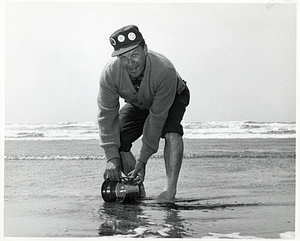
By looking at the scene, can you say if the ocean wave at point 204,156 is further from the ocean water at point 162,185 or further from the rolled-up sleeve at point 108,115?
the rolled-up sleeve at point 108,115

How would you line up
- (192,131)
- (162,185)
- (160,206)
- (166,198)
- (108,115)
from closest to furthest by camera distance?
(160,206)
(166,198)
(108,115)
(162,185)
(192,131)

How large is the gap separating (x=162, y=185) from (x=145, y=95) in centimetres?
74

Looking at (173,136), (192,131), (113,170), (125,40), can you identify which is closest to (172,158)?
(173,136)

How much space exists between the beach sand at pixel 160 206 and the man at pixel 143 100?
0.72 feet

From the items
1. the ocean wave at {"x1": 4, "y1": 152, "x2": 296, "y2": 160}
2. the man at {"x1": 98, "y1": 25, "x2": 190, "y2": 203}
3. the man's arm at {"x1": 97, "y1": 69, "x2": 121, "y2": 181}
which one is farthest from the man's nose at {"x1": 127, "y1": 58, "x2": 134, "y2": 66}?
the ocean wave at {"x1": 4, "y1": 152, "x2": 296, "y2": 160}

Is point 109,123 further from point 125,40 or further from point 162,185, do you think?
point 162,185

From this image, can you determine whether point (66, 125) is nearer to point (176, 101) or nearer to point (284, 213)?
point (176, 101)

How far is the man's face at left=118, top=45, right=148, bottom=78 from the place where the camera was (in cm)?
262

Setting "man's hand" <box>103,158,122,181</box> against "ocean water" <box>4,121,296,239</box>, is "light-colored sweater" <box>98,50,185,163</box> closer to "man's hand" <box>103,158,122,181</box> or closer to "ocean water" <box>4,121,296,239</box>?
"man's hand" <box>103,158,122,181</box>

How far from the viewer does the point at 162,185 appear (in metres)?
3.21

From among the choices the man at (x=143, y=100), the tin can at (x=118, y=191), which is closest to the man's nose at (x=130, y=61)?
the man at (x=143, y=100)

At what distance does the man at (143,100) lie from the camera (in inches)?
104

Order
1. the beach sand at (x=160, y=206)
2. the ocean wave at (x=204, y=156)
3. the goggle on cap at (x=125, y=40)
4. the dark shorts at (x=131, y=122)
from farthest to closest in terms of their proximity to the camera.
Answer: the ocean wave at (x=204, y=156) < the dark shorts at (x=131, y=122) < the goggle on cap at (x=125, y=40) < the beach sand at (x=160, y=206)

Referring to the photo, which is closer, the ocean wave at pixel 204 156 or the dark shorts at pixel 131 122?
the dark shorts at pixel 131 122
